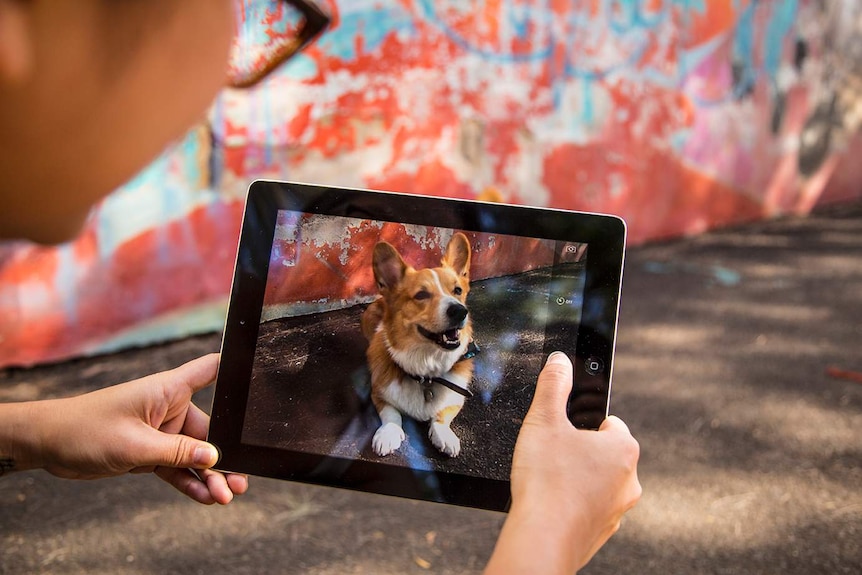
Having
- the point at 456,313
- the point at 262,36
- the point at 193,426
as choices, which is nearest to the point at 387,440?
the point at 456,313

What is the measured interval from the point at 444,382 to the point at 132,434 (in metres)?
0.48

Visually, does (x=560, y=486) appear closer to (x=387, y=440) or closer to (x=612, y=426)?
(x=612, y=426)

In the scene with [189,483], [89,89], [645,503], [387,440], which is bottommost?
[645,503]

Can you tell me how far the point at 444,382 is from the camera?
1.14 meters

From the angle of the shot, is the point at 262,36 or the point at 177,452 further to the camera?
the point at 177,452

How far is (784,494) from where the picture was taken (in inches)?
90.9

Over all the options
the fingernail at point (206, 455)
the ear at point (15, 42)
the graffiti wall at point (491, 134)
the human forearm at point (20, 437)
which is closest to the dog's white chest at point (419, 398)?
the fingernail at point (206, 455)

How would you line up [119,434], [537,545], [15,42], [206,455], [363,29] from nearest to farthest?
[15,42] < [537,545] < [206,455] < [119,434] < [363,29]

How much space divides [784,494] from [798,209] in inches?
192

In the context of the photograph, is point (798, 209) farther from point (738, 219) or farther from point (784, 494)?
point (784, 494)

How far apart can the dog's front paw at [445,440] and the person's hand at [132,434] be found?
329 millimetres

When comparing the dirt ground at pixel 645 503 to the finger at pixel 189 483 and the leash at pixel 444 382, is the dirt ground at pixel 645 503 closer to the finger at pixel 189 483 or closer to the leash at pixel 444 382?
the finger at pixel 189 483

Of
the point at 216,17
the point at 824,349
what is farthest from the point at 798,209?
the point at 216,17

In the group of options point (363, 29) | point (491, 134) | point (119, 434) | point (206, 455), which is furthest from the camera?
point (491, 134)
